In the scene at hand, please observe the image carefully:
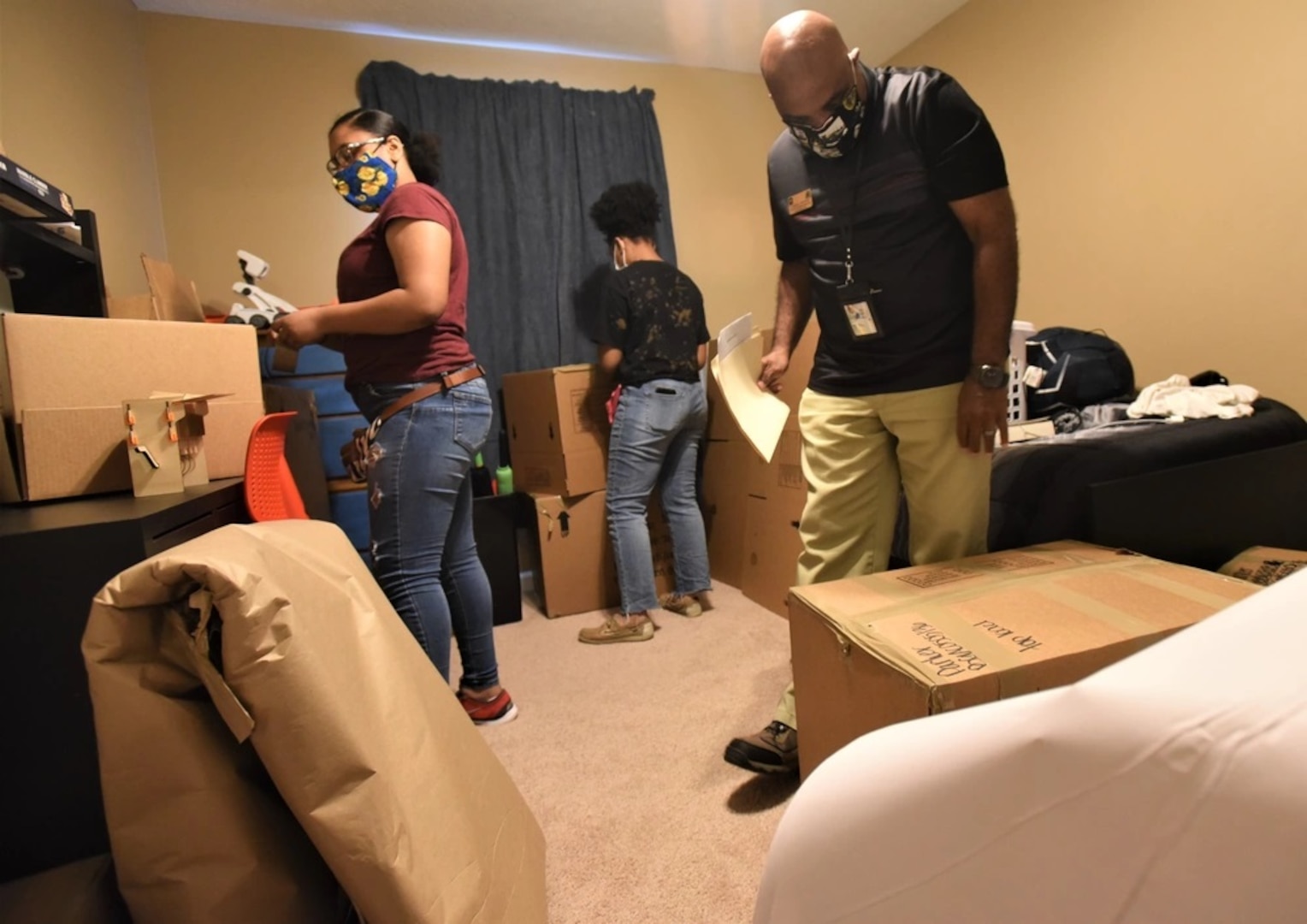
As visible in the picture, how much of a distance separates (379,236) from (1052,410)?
6.81ft

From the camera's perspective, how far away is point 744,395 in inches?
55.6

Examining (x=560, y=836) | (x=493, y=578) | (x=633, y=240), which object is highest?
(x=633, y=240)

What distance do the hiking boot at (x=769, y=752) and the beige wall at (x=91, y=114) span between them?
2029mm

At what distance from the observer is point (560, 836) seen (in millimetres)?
1211

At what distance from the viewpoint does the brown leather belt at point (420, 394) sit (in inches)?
52.2

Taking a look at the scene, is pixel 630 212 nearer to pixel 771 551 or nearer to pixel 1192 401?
pixel 771 551

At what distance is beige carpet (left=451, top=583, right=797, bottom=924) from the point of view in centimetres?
107

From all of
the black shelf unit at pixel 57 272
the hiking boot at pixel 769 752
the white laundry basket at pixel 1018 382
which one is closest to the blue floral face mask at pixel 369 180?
the black shelf unit at pixel 57 272

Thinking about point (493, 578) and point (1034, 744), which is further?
point (493, 578)

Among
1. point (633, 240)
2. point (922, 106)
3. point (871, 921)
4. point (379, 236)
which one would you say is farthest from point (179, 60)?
point (871, 921)

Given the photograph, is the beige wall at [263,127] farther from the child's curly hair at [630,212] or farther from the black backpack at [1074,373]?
the black backpack at [1074,373]

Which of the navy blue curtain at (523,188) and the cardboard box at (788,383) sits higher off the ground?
the navy blue curtain at (523,188)

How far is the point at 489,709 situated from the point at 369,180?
1216 millimetres

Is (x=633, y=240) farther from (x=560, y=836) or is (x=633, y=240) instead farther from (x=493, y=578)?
(x=560, y=836)
